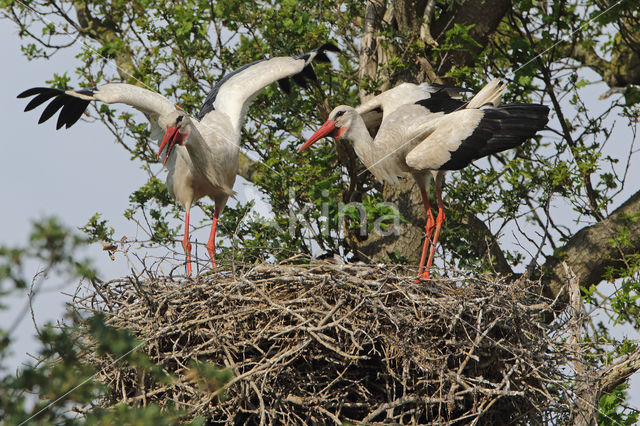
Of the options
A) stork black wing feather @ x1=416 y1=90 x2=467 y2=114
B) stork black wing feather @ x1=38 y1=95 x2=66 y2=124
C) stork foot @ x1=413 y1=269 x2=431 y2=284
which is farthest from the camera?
stork black wing feather @ x1=416 y1=90 x2=467 y2=114

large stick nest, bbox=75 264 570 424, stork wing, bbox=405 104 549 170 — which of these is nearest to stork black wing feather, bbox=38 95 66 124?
large stick nest, bbox=75 264 570 424

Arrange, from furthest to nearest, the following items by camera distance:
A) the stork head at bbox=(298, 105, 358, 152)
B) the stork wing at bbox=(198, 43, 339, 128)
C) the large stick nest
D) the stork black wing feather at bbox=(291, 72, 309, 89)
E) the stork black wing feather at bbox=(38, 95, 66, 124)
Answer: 1. the stork black wing feather at bbox=(291, 72, 309, 89)
2. the stork wing at bbox=(198, 43, 339, 128)
3. the stork head at bbox=(298, 105, 358, 152)
4. the stork black wing feather at bbox=(38, 95, 66, 124)
5. the large stick nest

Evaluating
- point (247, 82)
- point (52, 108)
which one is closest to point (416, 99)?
point (247, 82)

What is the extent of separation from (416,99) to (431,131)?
428 mm

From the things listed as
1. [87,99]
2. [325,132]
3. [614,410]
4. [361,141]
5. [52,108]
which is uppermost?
[52,108]

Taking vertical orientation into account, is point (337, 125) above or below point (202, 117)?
below

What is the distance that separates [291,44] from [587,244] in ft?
9.68

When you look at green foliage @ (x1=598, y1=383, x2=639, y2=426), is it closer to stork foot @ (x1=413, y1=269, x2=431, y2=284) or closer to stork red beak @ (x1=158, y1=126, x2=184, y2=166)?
stork foot @ (x1=413, y1=269, x2=431, y2=284)

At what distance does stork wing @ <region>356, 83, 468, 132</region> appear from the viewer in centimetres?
655

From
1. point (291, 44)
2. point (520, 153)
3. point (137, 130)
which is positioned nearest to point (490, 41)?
point (520, 153)

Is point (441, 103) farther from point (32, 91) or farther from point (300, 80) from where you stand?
point (32, 91)

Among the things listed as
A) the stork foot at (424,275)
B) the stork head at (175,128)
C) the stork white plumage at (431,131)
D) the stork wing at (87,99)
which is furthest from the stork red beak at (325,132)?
the stork foot at (424,275)

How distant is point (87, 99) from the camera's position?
6.14m

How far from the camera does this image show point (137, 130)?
754 centimetres
